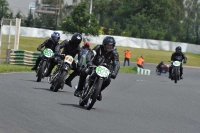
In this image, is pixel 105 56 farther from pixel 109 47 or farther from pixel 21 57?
pixel 21 57

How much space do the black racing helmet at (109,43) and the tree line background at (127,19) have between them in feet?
133

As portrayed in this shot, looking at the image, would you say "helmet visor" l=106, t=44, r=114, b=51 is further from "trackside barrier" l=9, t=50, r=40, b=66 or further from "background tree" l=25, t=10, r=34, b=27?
"background tree" l=25, t=10, r=34, b=27

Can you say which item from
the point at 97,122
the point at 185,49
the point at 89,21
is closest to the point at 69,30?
the point at 89,21

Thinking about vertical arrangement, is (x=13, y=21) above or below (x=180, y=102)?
above

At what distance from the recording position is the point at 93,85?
1280 cm

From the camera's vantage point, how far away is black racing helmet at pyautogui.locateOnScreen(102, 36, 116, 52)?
514 inches

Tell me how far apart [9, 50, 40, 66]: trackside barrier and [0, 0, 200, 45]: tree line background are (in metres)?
21.8

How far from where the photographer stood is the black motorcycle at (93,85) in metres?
12.5

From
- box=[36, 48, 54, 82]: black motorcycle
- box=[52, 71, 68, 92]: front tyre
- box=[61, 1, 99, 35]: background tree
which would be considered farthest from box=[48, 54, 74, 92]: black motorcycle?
box=[61, 1, 99, 35]: background tree

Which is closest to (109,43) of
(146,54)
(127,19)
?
(146,54)

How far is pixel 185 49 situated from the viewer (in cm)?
7331

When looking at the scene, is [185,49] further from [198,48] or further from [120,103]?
[120,103]

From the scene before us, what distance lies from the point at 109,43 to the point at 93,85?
89cm

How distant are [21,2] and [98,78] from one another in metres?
77.4
